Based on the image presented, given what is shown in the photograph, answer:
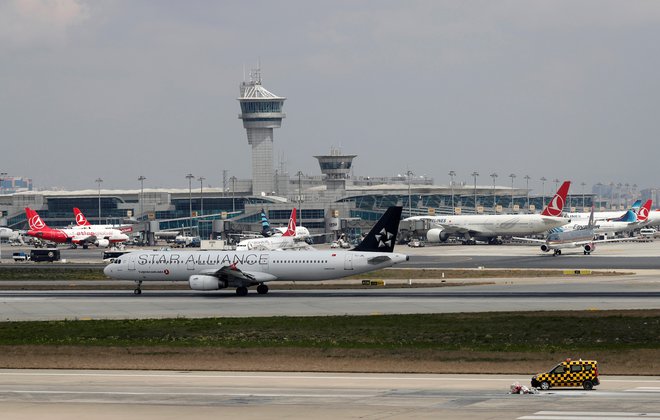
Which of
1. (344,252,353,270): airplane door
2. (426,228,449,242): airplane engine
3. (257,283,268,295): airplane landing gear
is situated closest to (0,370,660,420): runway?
(344,252,353,270): airplane door

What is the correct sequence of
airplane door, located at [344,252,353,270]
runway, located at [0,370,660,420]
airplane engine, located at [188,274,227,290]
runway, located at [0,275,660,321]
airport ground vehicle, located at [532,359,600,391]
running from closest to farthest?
Result: runway, located at [0,370,660,420] → airport ground vehicle, located at [532,359,600,391] → runway, located at [0,275,660,321] → airplane door, located at [344,252,353,270] → airplane engine, located at [188,274,227,290]

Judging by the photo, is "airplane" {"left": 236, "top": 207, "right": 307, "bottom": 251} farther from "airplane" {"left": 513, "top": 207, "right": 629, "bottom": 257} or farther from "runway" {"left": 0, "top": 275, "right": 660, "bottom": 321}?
"runway" {"left": 0, "top": 275, "right": 660, "bottom": 321}

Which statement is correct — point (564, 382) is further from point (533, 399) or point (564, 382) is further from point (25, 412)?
point (25, 412)

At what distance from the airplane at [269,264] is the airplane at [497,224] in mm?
94086

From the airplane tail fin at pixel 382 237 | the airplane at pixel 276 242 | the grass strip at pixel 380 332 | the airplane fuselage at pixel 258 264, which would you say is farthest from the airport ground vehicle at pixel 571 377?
the airplane at pixel 276 242

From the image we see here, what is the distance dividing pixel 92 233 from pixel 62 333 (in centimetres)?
13613

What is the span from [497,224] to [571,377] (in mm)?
145148

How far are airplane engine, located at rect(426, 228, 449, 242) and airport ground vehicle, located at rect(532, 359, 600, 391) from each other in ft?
489

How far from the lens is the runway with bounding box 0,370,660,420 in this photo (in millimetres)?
34719

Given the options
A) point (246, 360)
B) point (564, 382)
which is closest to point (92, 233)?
point (246, 360)

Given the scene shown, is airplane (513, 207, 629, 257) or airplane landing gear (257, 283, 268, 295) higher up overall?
airplane (513, 207, 629, 257)

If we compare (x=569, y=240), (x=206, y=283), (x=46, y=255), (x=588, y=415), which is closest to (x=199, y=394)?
(x=588, y=415)

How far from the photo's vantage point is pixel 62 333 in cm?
5947

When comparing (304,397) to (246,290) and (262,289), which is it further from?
(262,289)
